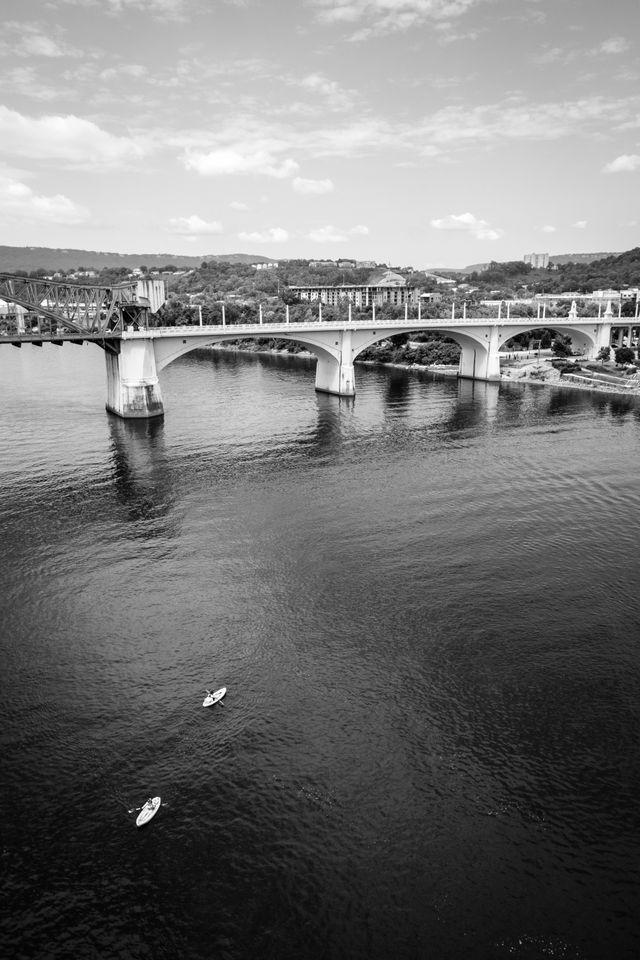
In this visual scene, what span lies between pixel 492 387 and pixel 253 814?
308ft

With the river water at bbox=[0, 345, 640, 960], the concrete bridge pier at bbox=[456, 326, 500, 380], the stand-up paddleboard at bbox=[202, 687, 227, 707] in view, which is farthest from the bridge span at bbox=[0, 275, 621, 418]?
the stand-up paddleboard at bbox=[202, 687, 227, 707]

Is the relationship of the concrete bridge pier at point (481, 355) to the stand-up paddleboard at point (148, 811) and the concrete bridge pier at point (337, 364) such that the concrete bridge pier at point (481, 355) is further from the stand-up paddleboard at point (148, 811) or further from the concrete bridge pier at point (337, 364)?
the stand-up paddleboard at point (148, 811)

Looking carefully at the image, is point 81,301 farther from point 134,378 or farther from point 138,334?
point 134,378

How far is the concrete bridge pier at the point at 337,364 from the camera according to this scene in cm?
9019

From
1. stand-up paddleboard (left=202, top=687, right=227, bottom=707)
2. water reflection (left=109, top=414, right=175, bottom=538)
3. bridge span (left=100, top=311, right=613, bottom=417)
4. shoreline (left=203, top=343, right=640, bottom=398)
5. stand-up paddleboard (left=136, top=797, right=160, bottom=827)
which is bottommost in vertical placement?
stand-up paddleboard (left=136, top=797, right=160, bottom=827)

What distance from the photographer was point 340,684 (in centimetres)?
2752

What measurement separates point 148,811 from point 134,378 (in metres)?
61.5

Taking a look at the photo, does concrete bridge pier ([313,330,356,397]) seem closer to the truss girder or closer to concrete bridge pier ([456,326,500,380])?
concrete bridge pier ([456,326,500,380])

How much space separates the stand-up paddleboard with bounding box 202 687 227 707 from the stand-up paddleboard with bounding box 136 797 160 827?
4.73 m

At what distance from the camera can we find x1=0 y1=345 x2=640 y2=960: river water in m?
18.5

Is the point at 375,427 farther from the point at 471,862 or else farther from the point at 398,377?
the point at 471,862

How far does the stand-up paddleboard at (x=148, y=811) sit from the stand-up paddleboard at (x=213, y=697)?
186 inches

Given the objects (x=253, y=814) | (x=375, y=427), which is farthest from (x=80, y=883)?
(x=375, y=427)

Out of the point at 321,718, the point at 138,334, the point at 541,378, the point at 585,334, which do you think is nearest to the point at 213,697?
the point at 321,718
